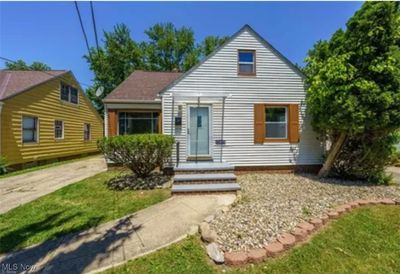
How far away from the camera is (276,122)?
29.7ft

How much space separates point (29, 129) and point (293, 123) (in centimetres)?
1297

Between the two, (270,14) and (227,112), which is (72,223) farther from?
(270,14)

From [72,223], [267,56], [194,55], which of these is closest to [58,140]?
[72,223]

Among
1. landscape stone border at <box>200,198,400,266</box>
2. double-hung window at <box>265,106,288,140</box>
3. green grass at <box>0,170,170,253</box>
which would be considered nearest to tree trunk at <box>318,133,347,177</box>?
double-hung window at <box>265,106,288,140</box>

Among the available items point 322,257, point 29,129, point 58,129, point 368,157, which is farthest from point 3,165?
point 368,157

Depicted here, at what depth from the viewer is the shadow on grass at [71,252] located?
10.1 feet

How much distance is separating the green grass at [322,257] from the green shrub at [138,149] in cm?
359

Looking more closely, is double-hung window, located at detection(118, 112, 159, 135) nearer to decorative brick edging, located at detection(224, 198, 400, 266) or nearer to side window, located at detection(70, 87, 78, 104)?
side window, located at detection(70, 87, 78, 104)

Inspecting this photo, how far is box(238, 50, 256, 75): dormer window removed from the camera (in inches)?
351

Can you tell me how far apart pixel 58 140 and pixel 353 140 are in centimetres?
1556

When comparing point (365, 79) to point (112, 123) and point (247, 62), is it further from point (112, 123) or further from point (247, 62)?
point (112, 123)

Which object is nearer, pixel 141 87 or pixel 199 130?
pixel 199 130

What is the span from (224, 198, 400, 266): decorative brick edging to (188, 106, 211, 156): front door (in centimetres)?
496

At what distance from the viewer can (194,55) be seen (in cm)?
2894
